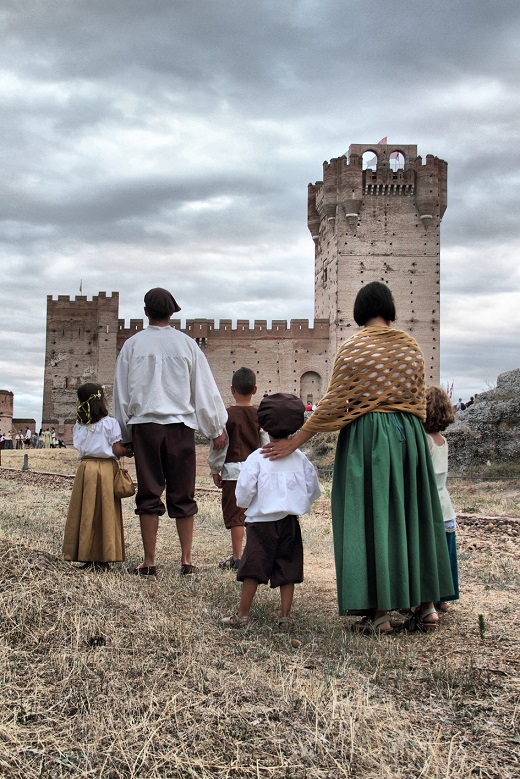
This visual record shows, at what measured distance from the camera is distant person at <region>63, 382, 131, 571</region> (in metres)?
4.38

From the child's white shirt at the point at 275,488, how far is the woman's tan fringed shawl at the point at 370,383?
8.2 inches

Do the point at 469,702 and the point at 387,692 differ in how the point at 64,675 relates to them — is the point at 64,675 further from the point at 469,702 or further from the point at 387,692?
the point at 469,702

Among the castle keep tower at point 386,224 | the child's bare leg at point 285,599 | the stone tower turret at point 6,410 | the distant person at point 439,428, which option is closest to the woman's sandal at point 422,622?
the child's bare leg at point 285,599

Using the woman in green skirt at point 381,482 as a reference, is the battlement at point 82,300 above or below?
above

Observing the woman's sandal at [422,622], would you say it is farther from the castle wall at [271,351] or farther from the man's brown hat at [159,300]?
the castle wall at [271,351]

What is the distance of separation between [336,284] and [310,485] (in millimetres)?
37967

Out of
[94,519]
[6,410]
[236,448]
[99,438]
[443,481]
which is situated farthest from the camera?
[6,410]

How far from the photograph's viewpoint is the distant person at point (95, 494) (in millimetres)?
4375

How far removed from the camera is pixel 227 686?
2301 millimetres

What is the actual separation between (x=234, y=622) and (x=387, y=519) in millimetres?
791

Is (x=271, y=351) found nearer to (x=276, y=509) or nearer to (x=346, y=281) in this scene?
(x=346, y=281)

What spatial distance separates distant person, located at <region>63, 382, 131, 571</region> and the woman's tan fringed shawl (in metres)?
1.61

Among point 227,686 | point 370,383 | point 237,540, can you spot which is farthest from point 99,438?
point 227,686

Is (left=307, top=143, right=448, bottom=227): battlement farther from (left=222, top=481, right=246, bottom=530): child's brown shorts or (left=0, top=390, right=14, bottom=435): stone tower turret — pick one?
(left=222, top=481, right=246, bottom=530): child's brown shorts
